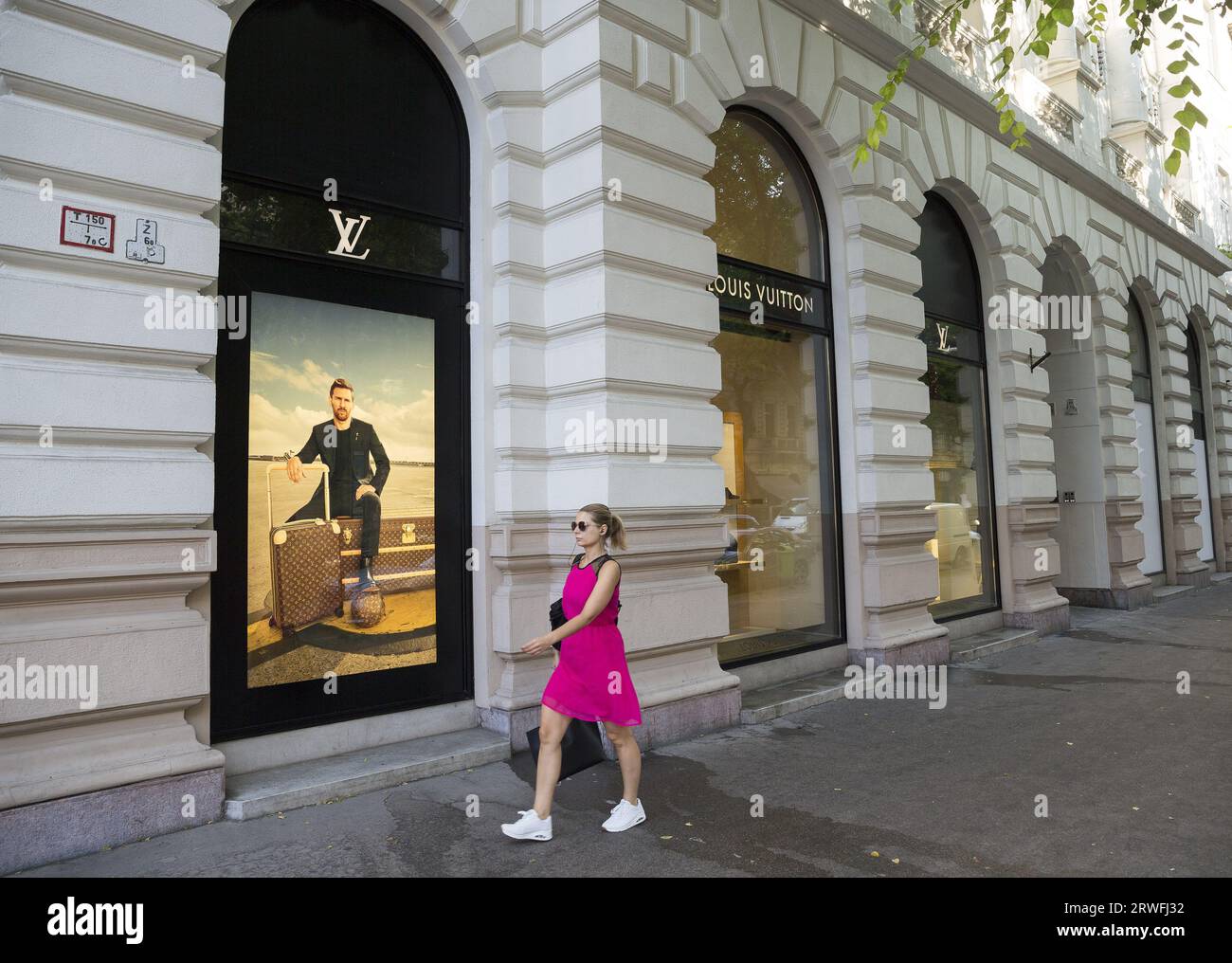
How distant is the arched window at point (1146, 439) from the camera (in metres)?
16.8

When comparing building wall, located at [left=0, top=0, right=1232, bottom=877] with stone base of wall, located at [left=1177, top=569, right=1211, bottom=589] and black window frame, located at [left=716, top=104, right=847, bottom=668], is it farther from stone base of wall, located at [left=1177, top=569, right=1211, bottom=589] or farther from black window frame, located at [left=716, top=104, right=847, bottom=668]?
stone base of wall, located at [left=1177, top=569, right=1211, bottom=589]

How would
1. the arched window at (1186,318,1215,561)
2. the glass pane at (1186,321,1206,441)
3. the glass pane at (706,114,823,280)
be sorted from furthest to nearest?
the glass pane at (1186,321,1206,441), the arched window at (1186,318,1215,561), the glass pane at (706,114,823,280)

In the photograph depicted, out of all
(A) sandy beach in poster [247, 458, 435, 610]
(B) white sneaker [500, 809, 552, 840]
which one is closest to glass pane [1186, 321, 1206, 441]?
(B) white sneaker [500, 809, 552, 840]

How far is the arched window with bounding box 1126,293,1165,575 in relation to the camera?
55.0 feet

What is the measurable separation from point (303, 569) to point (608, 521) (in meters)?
2.43

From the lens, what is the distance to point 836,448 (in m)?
9.64

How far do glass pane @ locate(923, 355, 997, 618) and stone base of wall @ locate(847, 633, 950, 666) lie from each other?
1.12 meters

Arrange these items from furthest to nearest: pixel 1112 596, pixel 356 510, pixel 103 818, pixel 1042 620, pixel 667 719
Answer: pixel 1112 596 < pixel 1042 620 < pixel 667 719 < pixel 356 510 < pixel 103 818

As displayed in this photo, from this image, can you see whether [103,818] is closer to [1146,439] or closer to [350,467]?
A: [350,467]

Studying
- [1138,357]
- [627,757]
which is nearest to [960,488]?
[1138,357]

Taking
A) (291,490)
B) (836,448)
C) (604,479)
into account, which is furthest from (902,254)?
(291,490)

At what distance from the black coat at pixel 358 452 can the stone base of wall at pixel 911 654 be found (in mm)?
5540

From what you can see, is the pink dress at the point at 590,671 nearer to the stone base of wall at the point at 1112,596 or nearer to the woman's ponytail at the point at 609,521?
the woman's ponytail at the point at 609,521

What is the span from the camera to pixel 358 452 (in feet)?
20.9
